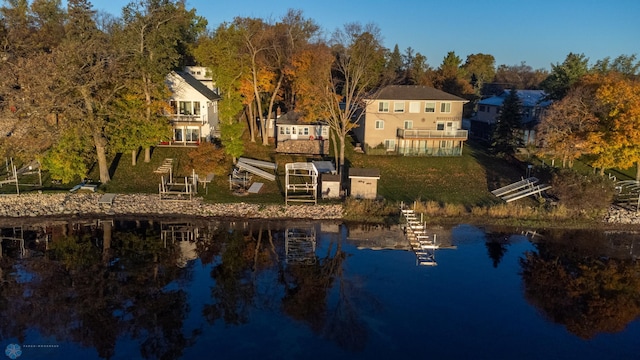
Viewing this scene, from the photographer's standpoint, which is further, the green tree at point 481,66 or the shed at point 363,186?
the green tree at point 481,66

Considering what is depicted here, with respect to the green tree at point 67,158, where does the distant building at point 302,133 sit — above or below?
above

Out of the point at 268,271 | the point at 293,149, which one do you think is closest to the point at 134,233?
the point at 268,271

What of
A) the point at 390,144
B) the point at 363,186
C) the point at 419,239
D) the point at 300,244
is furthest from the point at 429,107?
the point at 300,244

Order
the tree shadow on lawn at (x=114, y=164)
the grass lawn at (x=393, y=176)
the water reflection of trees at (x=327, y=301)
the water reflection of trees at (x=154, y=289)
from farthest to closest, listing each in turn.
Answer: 1. the tree shadow on lawn at (x=114, y=164)
2. the grass lawn at (x=393, y=176)
3. the water reflection of trees at (x=327, y=301)
4. the water reflection of trees at (x=154, y=289)

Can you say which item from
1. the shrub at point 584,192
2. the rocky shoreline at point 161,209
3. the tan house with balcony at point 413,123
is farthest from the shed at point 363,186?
the shrub at point 584,192

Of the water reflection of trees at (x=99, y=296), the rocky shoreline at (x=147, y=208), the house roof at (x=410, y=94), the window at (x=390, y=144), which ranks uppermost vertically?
the house roof at (x=410, y=94)

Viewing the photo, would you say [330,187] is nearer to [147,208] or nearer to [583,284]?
[147,208]

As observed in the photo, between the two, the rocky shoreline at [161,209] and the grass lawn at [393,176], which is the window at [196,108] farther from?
the rocky shoreline at [161,209]

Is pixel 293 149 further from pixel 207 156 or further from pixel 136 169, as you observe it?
pixel 136 169
